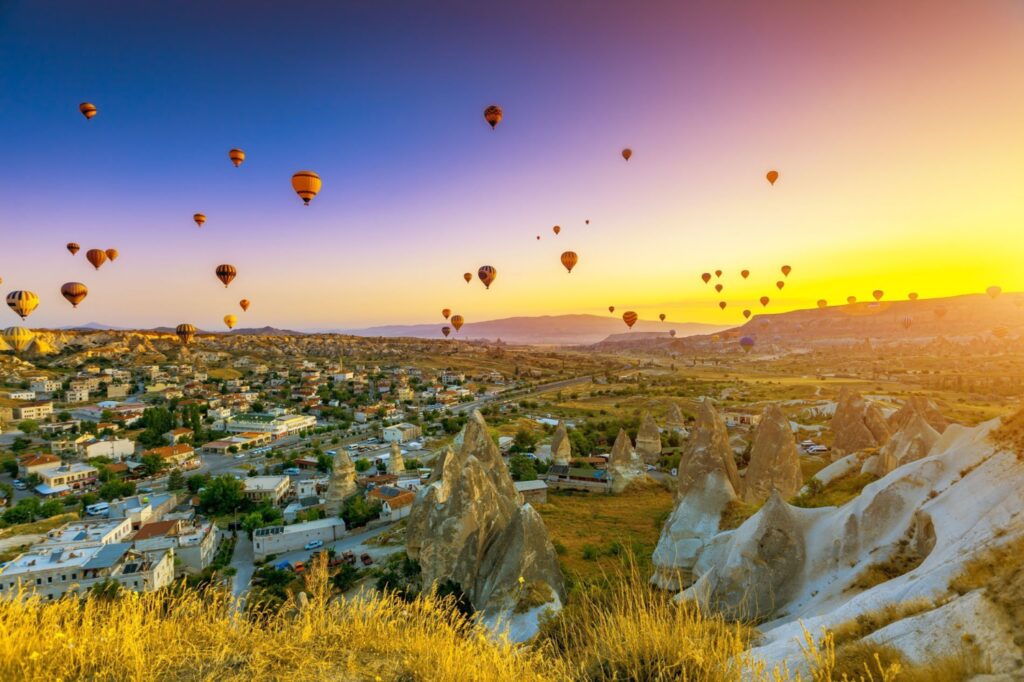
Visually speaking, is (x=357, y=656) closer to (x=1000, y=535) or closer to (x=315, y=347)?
(x=1000, y=535)

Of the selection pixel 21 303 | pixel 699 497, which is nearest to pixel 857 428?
pixel 699 497

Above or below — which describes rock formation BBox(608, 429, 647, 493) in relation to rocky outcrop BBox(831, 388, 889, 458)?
below

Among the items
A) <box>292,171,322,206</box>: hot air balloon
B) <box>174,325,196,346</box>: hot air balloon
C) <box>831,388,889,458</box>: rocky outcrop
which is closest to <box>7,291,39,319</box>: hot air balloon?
<box>174,325,196,346</box>: hot air balloon

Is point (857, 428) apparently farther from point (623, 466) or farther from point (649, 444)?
point (649, 444)

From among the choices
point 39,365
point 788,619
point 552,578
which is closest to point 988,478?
point 788,619

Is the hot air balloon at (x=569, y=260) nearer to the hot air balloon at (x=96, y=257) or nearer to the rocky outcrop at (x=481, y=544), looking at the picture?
the rocky outcrop at (x=481, y=544)

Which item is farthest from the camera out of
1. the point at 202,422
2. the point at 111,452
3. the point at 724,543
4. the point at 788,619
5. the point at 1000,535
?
the point at 202,422

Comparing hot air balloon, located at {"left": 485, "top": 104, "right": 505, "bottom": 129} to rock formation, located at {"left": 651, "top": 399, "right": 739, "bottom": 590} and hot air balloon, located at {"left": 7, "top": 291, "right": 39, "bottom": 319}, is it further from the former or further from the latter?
hot air balloon, located at {"left": 7, "top": 291, "right": 39, "bottom": 319}
